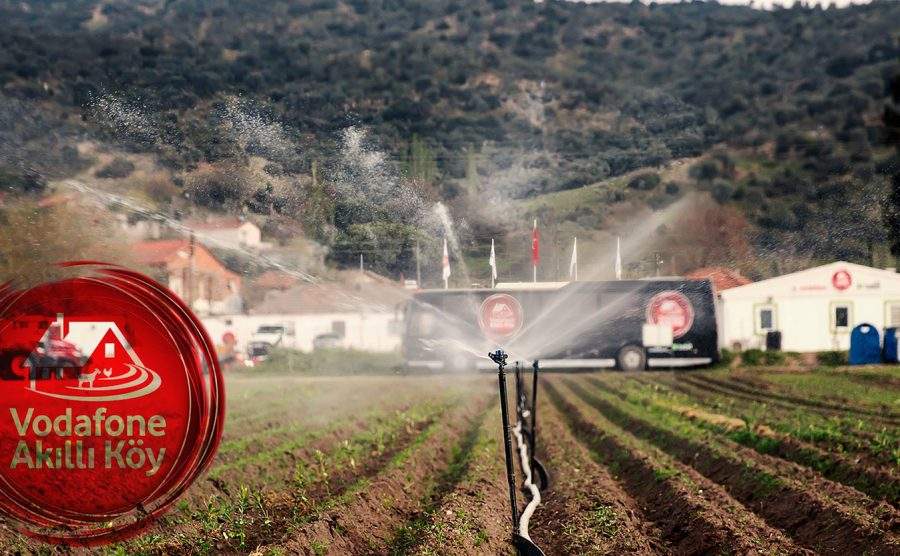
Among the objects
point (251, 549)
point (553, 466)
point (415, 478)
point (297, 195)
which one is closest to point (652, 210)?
point (553, 466)

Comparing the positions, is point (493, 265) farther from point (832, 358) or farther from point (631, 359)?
point (832, 358)

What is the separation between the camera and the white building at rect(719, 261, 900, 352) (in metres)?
25.5

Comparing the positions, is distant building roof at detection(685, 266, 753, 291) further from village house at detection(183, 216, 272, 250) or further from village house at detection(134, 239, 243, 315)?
village house at detection(183, 216, 272, 250)

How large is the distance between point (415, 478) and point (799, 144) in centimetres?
2137

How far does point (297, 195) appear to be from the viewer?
36.1 feet

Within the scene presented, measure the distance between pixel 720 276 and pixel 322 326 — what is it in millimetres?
8580

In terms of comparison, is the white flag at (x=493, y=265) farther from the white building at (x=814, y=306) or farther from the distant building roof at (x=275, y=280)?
the white building at (x=814, y=306)

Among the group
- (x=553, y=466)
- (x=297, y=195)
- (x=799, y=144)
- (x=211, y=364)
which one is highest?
(x=799, y=144)

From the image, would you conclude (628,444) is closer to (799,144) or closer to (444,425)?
(444,425)

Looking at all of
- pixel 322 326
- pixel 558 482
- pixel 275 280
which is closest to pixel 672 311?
pixel 322 326

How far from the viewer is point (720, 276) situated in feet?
70.3

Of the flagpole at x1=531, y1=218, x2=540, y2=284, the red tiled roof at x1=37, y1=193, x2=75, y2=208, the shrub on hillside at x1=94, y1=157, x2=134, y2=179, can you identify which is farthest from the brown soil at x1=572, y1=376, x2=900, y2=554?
the red tiled roof at x1=37, y1=193, x2=75, y2=208

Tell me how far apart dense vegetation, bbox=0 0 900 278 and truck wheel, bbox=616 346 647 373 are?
15.6 ft

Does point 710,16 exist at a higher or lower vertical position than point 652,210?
higher
